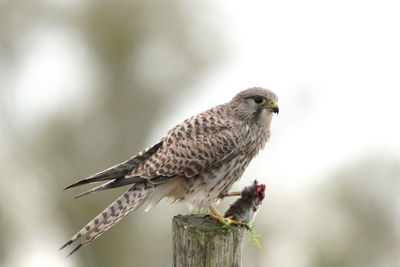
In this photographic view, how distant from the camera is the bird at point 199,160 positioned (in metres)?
4.04

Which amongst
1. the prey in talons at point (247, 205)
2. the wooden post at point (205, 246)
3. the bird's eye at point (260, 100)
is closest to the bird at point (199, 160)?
the bird's eye at point (260, 100)

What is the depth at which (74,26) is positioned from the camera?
14.2 m

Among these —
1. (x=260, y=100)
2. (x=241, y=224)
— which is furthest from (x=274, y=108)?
(x=241, y=224)

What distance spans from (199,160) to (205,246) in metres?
0.99

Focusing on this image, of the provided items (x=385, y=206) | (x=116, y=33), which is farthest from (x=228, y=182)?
(x=116, y=33)

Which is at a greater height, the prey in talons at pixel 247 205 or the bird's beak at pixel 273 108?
the bird's beak at pixel 273 108

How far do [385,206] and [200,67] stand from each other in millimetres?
5854

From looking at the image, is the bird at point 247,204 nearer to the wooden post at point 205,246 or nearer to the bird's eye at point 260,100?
the wooden post at point 205,246

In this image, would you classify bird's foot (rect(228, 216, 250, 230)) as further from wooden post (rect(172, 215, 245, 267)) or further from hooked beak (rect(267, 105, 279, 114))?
hooked beak (rect(267, 105, 279, 114))

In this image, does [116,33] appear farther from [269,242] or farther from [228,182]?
[228,182]

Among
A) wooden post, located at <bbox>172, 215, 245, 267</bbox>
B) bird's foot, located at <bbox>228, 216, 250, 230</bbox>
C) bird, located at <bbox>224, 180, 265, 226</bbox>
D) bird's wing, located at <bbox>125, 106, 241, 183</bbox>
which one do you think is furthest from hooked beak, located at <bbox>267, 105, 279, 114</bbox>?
wooden post, located at <bbox>172, 215, 245, 267</bbox>

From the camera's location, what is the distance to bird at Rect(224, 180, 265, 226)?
3797 mm

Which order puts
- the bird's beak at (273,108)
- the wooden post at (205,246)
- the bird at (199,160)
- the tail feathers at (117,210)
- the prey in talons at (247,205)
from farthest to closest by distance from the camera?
the bird's beak at (273,108) < the bird at (199,160) < the prey in talons at (247,205) < the tail feathers at (117,210) < the wooden post at (205,246)

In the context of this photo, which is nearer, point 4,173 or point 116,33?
point 4,173
